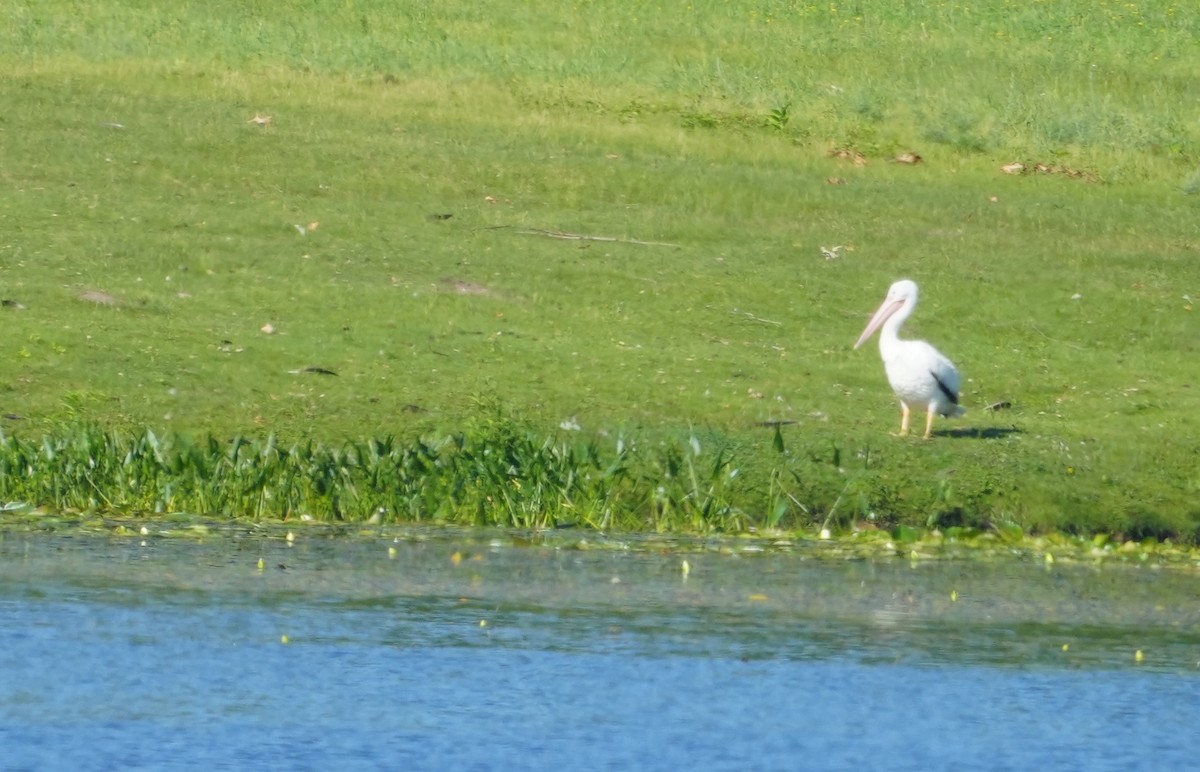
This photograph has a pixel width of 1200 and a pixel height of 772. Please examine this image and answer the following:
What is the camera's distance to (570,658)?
38.1 feet

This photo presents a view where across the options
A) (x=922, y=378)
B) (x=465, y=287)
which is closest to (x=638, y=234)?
(x=465, y=287)

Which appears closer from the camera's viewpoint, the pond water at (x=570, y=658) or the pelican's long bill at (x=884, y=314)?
the pond water at (x=570, y=658)

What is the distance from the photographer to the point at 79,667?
1103 centimetres

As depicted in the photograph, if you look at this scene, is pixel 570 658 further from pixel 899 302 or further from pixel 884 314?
pixel 884 314

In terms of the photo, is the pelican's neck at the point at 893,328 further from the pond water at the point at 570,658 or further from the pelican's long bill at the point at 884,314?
the pond water at the point at 570,658

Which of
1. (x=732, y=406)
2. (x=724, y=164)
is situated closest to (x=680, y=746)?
(x=732, y=406)

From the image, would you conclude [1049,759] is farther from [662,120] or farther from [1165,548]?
[662,120]

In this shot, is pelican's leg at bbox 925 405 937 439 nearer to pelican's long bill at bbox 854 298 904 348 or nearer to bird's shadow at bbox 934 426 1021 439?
bird's shadow at bbox 934 426 1021 439

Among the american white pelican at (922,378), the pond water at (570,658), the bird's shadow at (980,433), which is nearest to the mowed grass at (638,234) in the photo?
the bird's shadow at (980,433)

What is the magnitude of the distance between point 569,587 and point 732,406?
6.91 metres

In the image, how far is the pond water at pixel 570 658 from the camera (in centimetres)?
994

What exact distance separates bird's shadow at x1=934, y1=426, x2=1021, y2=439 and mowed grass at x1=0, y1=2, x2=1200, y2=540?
0.06 meters

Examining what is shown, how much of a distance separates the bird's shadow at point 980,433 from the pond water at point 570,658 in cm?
409

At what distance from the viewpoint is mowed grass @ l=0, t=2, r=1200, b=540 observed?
62.4 ft
